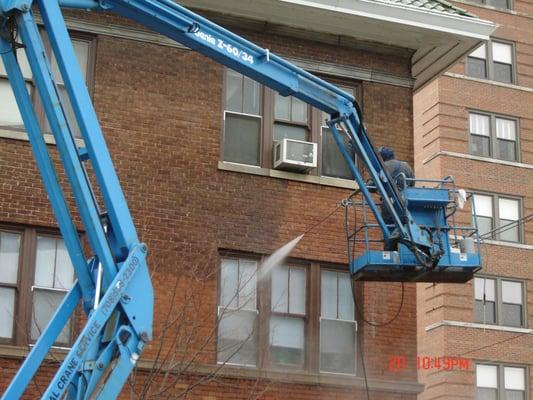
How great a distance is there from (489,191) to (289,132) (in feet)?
68.8

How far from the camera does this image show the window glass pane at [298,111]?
1947cm

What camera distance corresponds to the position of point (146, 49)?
60.6 feet

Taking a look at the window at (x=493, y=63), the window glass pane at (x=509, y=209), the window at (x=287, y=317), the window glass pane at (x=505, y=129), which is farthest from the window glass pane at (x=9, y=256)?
the window at (x=493, y=63)

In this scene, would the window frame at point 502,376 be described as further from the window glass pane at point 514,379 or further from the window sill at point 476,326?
the window sill at point 476,326

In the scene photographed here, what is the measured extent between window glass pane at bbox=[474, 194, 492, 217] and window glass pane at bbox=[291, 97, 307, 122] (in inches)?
798

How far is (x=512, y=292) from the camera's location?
38.3 m

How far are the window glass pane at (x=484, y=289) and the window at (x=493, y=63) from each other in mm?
7700

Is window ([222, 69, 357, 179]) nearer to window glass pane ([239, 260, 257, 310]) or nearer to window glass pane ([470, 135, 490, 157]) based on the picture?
window glass pane ([239, 260, 257, 310])

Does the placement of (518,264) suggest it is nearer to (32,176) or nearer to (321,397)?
(321,397)

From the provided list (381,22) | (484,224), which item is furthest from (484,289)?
(381,22)

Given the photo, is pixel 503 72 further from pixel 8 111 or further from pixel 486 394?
pixel 8 111

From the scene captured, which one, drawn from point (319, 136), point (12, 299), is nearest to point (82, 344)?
point (12, 299)

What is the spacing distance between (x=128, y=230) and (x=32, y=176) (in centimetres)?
668

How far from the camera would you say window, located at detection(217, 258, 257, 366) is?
17672 millimetres
